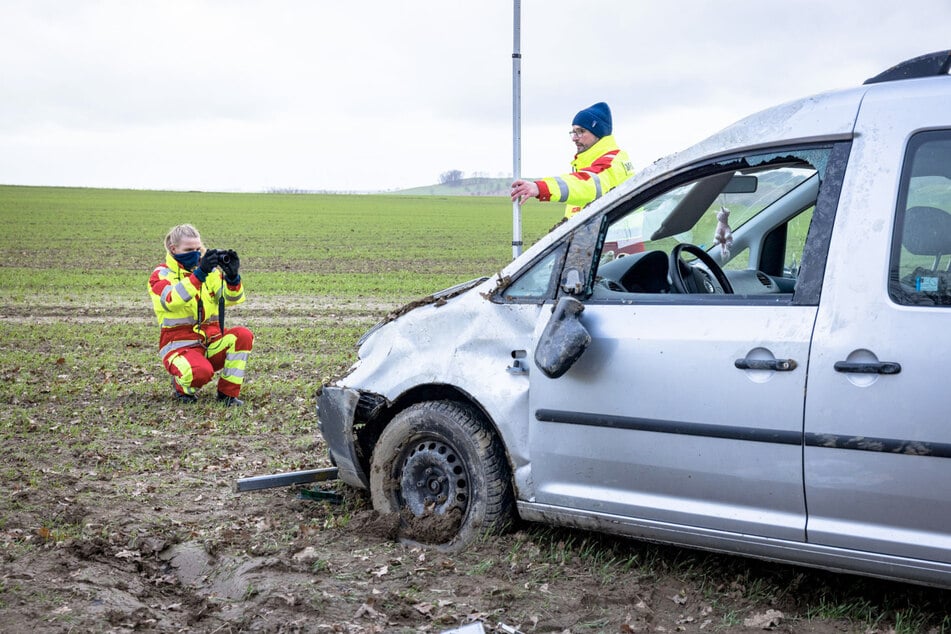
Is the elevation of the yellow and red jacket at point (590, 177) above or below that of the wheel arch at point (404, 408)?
above

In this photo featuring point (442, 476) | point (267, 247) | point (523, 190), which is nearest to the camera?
point (442, 476)

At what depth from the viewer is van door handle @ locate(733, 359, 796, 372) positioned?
3607mm

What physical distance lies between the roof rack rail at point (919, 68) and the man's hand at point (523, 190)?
95.1 inches

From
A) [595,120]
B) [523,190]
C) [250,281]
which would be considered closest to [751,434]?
[523,190]

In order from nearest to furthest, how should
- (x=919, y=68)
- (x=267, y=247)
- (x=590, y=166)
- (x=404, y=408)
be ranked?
(x=919, y=68) → (x=404, y=408) → (x=590, y=166) → (x=267, y=247)

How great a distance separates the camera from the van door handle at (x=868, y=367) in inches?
134

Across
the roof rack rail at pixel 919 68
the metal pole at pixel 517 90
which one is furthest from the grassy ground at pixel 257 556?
the metal pole at pixel 517 90

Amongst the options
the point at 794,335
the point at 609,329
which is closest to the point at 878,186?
the point at 794,335

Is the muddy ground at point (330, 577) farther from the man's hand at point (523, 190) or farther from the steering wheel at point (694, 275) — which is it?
the man's hand at point (523, 190)

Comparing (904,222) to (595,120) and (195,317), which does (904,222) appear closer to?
(595,120)

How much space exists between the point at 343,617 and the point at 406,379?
1.25 metres

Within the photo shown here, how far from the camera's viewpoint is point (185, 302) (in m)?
8.41

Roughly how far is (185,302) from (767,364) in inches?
236

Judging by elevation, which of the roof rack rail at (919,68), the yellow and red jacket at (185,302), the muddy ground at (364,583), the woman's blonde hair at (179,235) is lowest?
the muddy ground at (364,583)
